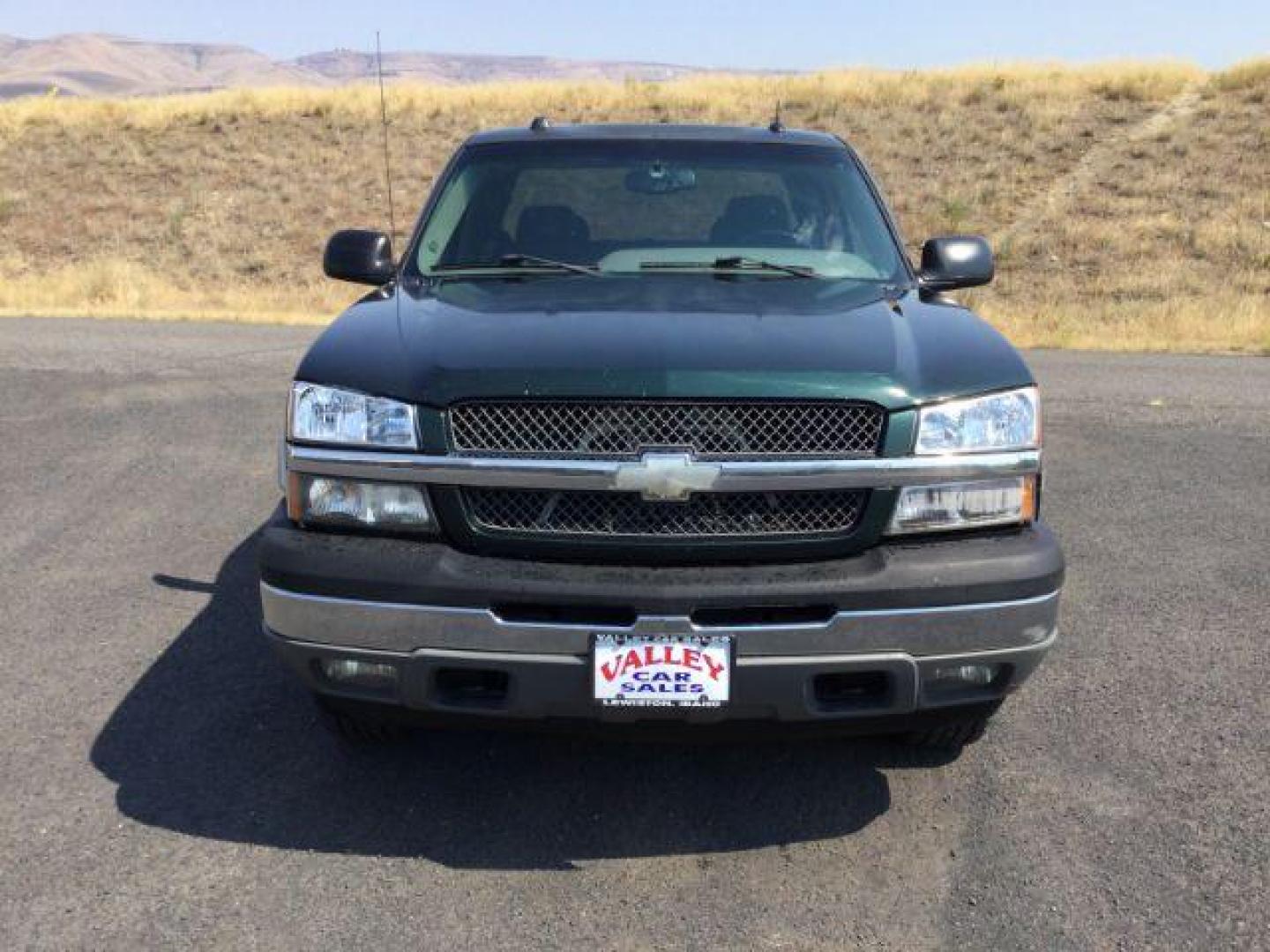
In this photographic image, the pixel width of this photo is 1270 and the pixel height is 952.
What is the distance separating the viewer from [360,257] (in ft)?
14.8

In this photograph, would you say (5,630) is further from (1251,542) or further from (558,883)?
(1251,542)

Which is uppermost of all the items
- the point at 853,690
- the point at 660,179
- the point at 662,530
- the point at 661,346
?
the point at 660,179

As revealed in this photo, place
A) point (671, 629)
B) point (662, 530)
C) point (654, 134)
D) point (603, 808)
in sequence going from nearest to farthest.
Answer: point (671, 629)
point (662, 530)
point (603, 808)
point (654, 134)

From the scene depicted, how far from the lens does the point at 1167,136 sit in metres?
28.1

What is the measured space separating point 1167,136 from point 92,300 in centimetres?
2222

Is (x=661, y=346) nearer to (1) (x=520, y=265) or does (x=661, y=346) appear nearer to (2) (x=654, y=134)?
(1) (x=520, y=265)

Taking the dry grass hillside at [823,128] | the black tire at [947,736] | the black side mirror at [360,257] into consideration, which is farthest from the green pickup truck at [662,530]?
the dry grass hillside at [823,128]

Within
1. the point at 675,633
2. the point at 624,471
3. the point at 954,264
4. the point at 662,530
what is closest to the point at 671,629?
the point at 675,633

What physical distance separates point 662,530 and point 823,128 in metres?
30.3

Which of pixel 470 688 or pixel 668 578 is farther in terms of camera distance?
pixel 470 688

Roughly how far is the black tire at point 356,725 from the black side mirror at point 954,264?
230 cm

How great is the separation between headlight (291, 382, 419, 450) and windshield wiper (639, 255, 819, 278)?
4.44ft

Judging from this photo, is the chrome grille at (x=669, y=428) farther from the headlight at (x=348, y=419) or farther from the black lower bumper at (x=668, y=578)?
the black lower bumper at (x=668, y=578)

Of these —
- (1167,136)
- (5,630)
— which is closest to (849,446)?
(5,630)
